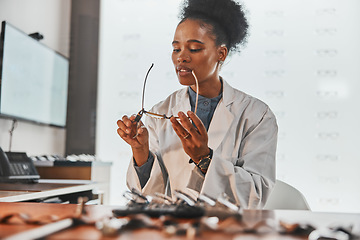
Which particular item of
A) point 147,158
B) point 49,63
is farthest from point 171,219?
point 49,63

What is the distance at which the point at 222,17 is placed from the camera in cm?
150

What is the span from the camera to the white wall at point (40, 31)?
8.47 ft

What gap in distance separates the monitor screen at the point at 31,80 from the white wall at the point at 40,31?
117 millimetres

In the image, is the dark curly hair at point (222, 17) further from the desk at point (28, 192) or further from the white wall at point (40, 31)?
the white wall at point (40, 31)

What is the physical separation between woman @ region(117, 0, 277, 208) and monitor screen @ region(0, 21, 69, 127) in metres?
1.30

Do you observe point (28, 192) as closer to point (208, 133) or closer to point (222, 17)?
point (208, 133)

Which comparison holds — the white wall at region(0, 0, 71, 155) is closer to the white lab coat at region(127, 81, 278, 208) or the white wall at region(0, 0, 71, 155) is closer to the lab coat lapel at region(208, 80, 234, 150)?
the white lab coat at region(127, 81, 278, 208)

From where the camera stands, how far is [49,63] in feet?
9.78

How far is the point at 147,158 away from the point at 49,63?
2016 millimetres

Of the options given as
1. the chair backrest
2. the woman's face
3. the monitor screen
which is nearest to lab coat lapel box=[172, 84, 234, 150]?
the woman's face

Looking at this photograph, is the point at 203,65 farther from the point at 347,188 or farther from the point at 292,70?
the point at 347,188

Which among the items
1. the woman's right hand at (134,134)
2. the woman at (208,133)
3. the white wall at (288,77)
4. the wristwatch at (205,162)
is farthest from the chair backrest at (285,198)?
the white wall at (288,77)

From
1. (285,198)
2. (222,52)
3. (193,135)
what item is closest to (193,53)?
(222,52)

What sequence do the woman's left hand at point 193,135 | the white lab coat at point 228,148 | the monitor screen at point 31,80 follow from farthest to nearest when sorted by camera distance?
the monitor screen at point 31,80, the white lab coat at point 228,148, the woman's left hand at point 193,135
